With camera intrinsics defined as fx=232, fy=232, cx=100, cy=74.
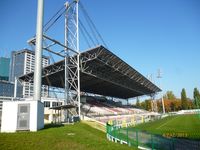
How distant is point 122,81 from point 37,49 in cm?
4242

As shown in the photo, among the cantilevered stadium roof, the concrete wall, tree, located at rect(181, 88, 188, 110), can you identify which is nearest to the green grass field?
the concrete wall

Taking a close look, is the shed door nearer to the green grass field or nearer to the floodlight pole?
the floodlight pole

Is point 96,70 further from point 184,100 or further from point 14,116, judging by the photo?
point 184,100

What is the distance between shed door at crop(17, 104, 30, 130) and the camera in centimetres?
1842

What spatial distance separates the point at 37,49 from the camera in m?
22.7

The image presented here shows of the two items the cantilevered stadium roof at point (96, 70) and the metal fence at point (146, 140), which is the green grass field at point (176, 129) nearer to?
the metal fence at point (146, 140)

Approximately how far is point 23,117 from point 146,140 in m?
9.83

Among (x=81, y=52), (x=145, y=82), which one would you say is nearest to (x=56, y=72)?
(x=81, y=52)

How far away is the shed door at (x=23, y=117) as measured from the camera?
60.4 feet

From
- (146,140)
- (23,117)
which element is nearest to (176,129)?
(146,140)

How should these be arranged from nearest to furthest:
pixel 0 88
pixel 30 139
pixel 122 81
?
pixel 30 139, pixel 122 81, pixel 0 88

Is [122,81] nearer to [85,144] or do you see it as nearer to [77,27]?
[77,27]

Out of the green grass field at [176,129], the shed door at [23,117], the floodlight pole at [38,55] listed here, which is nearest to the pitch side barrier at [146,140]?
the green grass field at [176,129]

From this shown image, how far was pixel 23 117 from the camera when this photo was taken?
1859 centimetres
